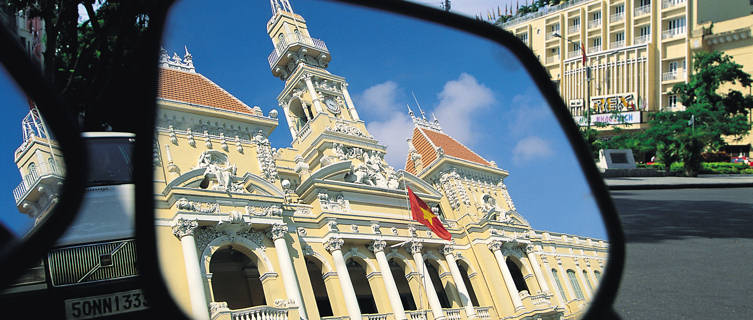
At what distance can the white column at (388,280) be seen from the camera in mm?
15031

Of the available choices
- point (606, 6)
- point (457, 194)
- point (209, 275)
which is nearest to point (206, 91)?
point (209, 275)

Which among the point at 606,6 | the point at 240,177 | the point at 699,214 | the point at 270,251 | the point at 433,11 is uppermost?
the point at 606,6

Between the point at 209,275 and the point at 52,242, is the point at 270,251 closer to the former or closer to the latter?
the point at 209,275

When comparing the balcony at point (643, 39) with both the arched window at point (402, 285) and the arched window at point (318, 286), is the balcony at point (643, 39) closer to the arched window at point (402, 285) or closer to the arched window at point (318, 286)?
the arched window at point (402, 285)

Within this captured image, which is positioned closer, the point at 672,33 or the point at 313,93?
the point at 313,93

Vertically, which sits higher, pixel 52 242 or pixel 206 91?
pixel 206 91

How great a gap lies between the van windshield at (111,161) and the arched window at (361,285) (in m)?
13.9

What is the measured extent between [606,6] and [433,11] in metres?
54.4

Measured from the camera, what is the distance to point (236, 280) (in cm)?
1363

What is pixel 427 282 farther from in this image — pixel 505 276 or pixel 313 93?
pixel 313 93

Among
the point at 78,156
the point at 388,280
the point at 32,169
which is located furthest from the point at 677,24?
the point at 78,156

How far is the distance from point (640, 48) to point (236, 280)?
45134mm

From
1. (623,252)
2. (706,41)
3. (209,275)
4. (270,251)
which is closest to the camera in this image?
(623,252)

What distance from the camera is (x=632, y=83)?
48.9m
